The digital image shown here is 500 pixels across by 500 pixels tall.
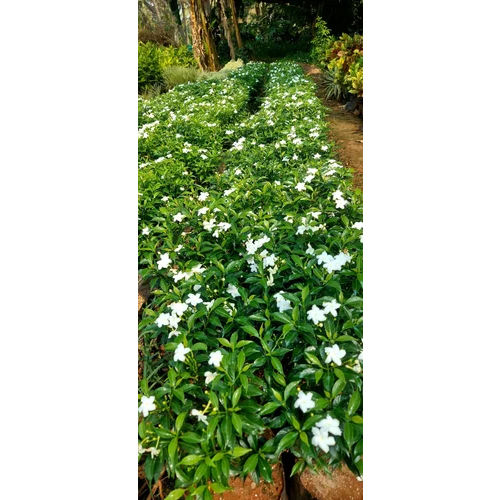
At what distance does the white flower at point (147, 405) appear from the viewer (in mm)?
1030

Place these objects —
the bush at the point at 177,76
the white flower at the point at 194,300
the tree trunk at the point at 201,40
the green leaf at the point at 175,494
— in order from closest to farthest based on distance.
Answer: the green leaf at the point at 175,494
the white flower at the point at 194,300
the bush at the point at 177,76
the tree trunk at the point at 201,40

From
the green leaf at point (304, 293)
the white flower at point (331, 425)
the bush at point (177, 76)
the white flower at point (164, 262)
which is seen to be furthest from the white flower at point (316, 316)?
the bush at point (177, 76)

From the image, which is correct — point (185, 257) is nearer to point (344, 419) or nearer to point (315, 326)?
point (315, 326)

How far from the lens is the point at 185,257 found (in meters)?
1.91

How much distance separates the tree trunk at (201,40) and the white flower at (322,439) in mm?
11543

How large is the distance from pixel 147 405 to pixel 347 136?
4678mm

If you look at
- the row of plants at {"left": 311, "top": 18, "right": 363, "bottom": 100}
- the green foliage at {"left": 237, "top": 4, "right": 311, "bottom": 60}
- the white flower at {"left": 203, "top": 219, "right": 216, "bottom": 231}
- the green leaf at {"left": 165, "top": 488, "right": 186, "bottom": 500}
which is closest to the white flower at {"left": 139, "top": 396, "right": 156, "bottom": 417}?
the green leaf at {"left": 165, "top": 488, "right": 186, "bottom": 500}

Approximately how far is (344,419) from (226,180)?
2121 millimetres

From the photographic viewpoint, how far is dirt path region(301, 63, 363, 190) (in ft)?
13.2

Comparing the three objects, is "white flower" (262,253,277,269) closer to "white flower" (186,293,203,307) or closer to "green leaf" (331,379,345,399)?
"white flower" (186,293,203,307)

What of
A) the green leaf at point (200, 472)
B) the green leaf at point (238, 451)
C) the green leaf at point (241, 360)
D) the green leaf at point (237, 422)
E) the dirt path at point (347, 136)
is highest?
the green leaf at point (241, 360)

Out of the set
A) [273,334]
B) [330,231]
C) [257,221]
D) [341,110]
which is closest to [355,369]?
[273,334]

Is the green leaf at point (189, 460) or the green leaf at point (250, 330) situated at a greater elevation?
the green leaf at point (250, 330)

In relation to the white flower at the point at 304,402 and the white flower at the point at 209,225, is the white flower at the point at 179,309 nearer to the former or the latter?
the white flower at the point at 304,402
